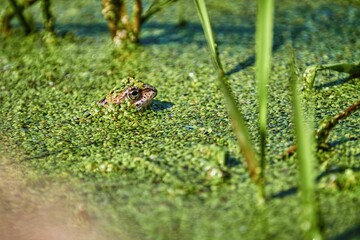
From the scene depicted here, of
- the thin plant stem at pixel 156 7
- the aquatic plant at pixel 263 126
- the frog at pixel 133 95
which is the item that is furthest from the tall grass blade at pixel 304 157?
the thin plant stem at pixel 156 7

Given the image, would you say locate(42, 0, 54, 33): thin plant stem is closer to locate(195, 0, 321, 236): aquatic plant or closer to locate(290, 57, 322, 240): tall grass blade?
locate(195, 0, 321, 236): aquatic plant

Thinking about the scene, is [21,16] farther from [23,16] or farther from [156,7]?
[156,7]

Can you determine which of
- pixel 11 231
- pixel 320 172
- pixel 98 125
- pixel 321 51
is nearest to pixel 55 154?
pixel 98 125

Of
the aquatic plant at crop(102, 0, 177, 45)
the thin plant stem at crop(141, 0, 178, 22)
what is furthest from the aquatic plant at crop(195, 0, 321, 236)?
the aquatic plant at crop(102, 0, 177, 45)

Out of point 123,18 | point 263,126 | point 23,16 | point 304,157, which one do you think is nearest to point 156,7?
point 123,18

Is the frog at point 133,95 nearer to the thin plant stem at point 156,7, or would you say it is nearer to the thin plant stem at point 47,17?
the thin plant stem at point 156,7

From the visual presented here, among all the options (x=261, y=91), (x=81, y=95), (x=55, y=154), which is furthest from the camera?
(x=81, y=95)

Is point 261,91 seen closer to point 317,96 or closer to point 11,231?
point 11,231
